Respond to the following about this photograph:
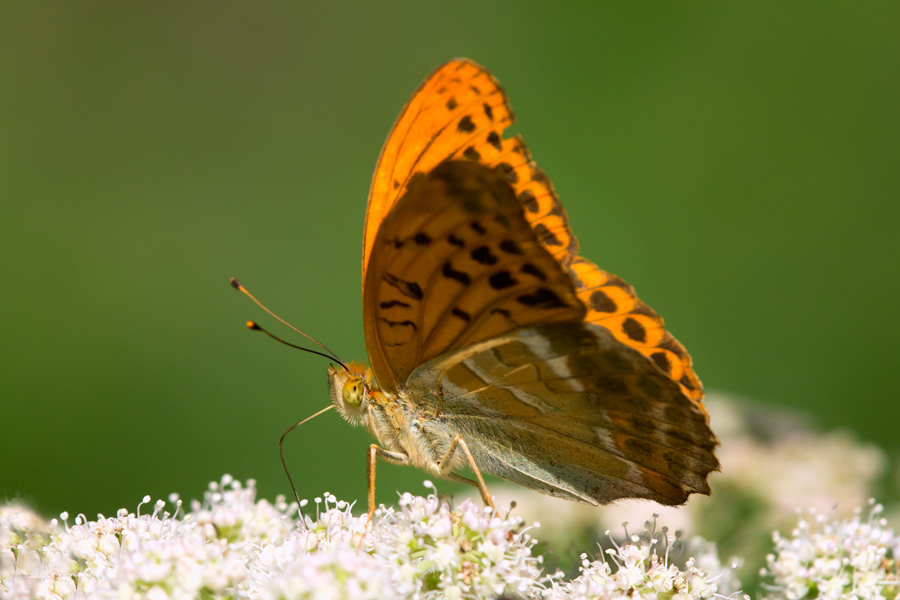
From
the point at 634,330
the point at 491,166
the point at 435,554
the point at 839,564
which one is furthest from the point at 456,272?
the point at 839,564

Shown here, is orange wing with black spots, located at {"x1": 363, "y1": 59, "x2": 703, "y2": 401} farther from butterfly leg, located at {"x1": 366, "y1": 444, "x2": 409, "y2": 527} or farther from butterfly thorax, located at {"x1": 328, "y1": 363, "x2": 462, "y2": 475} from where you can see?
butterfly leg, located at {"x1": 366, "y1": 444, "x2": 409, "y2": 527}

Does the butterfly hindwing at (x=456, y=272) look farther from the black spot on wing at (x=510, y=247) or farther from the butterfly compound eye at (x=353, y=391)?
the butterfly compound eye at (x=353, y=391)

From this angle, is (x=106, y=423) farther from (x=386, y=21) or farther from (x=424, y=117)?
A: (x=386, y=21)

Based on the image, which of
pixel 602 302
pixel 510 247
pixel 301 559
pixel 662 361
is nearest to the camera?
pixel 301 559

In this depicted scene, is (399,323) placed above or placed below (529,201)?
below

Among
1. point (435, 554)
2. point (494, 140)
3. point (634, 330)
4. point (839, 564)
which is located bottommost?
point (435, 554)

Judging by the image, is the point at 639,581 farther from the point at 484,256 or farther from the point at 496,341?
the point at 484,256
